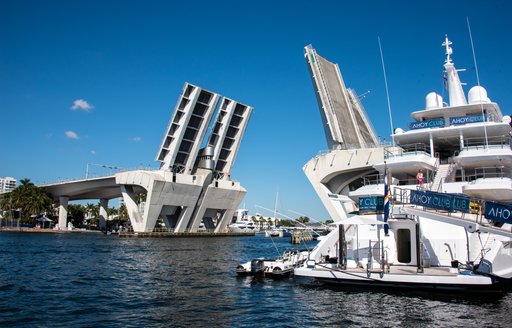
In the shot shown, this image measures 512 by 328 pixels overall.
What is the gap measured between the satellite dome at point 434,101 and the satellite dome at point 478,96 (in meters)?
1.75

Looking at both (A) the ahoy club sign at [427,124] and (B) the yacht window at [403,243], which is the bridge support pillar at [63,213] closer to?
(A) the ahoy club sign at [427,124]

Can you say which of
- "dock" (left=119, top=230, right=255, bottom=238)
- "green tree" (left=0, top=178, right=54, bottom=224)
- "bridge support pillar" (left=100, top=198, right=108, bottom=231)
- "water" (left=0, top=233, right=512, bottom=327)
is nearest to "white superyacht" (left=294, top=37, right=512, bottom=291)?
"water" (left=0, top=233, right=512, bottom=327)

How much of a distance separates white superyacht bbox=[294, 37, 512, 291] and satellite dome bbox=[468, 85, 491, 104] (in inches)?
2.6

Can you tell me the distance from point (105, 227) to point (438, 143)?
75.7 m

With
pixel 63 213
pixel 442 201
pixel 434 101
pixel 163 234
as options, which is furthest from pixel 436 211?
pixel 63 213

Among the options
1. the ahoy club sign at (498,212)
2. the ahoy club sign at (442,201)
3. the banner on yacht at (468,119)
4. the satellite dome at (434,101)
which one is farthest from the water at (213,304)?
the satellite dome at (434,101)

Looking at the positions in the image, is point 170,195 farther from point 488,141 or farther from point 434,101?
A: point 488,141

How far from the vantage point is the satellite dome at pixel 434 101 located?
89.0ft

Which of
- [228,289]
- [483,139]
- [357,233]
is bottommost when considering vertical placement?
[228,289]

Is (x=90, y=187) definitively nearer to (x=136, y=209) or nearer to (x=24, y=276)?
(x=136, y=209)

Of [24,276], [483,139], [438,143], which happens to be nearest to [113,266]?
[24,276]

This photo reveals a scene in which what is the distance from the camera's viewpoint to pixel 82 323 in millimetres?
11617

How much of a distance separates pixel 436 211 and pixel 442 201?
50cm

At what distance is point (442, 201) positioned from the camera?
15.9 m
